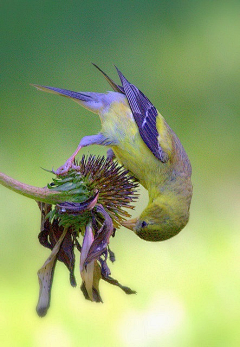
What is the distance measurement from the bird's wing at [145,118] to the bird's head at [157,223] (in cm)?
54

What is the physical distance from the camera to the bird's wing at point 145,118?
4219 millimetres

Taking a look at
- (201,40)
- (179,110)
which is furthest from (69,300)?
(201,40)

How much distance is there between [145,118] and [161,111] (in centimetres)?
204

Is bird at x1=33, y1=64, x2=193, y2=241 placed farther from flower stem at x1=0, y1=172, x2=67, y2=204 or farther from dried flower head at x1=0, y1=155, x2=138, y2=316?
flower stem at x1=0, y1=172, x2=67, y2=204

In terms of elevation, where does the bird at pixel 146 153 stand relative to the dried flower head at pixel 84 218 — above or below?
above

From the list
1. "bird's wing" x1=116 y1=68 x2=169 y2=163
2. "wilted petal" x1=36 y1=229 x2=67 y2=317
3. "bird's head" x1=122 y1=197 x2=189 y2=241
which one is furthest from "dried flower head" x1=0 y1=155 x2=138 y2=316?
"bird's wing" x1=116 y1=68 x2=169 y2=163

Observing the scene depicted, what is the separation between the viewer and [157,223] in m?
3.62

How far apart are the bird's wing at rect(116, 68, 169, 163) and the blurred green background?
50cm

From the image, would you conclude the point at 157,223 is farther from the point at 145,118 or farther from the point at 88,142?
the point at 145,118

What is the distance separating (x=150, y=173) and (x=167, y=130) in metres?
0.56

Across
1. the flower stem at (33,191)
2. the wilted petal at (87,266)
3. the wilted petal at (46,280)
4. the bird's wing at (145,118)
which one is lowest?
the wilted petal at (46,280)

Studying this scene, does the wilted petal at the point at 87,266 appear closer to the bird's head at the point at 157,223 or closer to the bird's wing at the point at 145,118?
the bird's head at the point at 157,223

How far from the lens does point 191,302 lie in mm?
5969

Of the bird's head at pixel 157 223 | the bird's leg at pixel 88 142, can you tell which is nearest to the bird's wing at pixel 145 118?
the bird's leg at pixel 88 142
